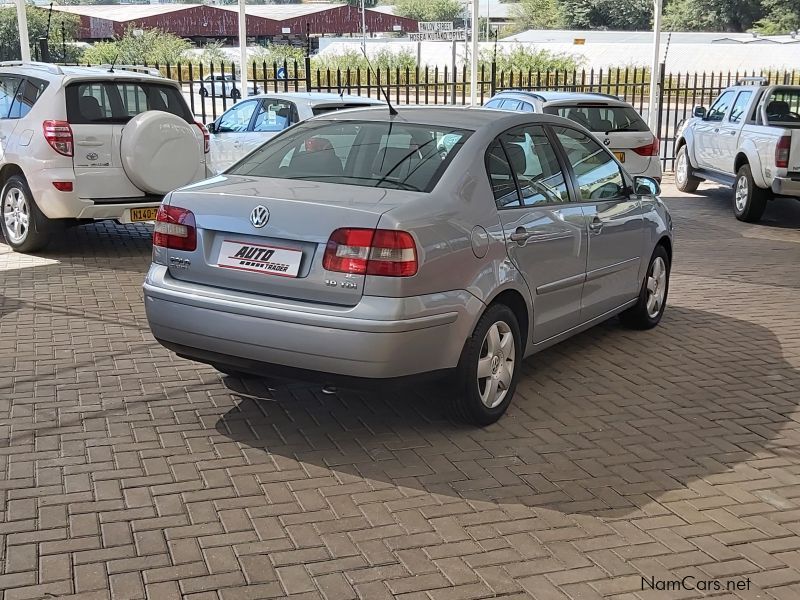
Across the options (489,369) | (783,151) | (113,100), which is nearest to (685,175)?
(783,151)

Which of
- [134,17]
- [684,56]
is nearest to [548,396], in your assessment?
[684,56]

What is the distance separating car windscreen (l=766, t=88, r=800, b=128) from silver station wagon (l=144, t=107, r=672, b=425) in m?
8.43

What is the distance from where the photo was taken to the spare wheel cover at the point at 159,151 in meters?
9.26

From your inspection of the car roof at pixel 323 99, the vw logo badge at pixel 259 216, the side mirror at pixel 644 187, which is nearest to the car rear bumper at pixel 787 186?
the car roof at pixel 323 99

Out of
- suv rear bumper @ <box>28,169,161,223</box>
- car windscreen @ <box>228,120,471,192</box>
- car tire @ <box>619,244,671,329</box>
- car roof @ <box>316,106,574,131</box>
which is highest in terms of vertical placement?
car roof @ <box>316,106,574,131</box>

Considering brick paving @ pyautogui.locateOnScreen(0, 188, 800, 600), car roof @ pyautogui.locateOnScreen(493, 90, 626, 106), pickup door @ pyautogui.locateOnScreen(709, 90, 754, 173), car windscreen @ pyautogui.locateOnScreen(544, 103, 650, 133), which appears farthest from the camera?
pickup door @ pyautogui.locateOnScreen(709, 90, 754, 173)

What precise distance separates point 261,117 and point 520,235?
25.6ft

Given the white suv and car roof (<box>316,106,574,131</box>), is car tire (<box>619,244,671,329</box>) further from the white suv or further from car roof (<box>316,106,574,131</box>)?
the white suv

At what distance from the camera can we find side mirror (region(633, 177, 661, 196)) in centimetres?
698

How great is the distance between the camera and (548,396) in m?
5.79

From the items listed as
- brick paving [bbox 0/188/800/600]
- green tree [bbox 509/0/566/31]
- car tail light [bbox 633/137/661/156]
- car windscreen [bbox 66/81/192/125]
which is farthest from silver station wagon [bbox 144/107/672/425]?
green tree [bbox 509/0/566/31]

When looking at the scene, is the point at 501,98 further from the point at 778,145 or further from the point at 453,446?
the point at 453,446

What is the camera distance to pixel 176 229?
502cm

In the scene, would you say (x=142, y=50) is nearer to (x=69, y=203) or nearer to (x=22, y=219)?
(x=22, y=219)
